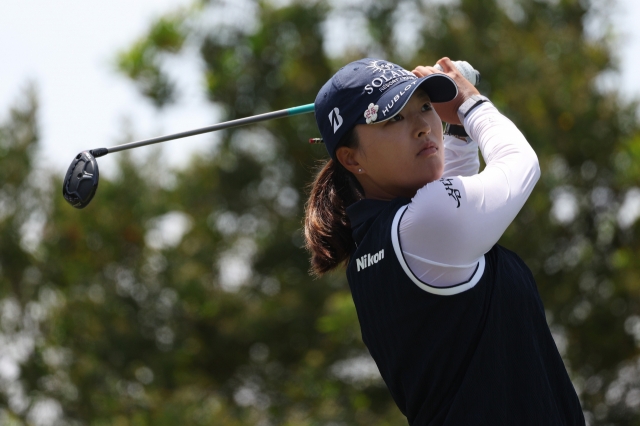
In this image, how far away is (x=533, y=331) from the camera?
196cm

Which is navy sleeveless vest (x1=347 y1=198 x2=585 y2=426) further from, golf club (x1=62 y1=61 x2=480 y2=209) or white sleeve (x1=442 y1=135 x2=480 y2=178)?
golf club (x1=62 y1=61 x2=480 y2=209)

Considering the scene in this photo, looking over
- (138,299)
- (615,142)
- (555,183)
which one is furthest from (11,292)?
(615,142)

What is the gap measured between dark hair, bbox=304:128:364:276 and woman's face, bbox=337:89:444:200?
0.16 meters

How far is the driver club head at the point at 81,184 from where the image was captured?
2.66m

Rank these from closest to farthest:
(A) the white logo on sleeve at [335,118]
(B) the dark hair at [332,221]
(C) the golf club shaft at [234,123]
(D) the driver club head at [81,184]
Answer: (A) the white logo on sleeve at [335,118]
(B) the dark hair at [332,221]
(C) the golf club shaft at [234,123]
(D) the driver club head at [81,184]

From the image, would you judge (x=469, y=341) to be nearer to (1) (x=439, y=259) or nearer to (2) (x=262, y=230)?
(1) (x=439, y=259)

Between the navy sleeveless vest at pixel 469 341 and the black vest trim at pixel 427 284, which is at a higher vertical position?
the black vest trim at pixel 427 284

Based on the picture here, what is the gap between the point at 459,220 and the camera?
190cm

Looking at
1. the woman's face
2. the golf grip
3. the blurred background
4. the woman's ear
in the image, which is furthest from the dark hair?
the blurred background

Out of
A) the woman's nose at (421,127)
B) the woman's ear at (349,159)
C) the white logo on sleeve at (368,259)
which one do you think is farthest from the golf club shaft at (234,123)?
the white logo on sleeve at (368,259)

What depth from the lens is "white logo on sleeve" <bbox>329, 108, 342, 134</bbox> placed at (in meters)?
2.14

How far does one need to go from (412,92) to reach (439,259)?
363 millimetres

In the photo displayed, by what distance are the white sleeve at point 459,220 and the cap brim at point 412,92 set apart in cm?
18

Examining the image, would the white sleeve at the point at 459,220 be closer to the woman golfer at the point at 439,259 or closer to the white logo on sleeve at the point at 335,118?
the woman golfer at the point at 439,259
